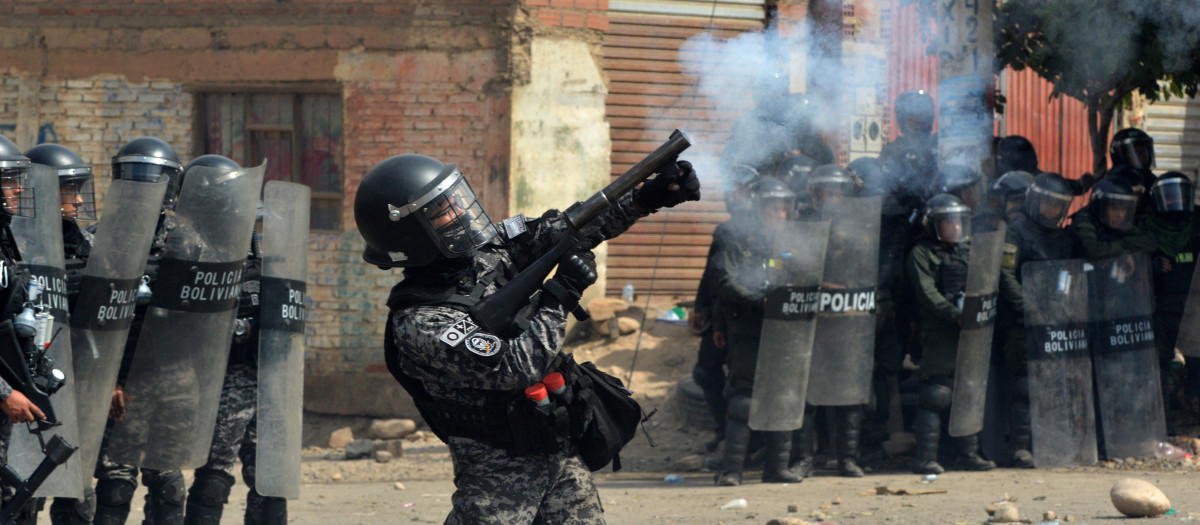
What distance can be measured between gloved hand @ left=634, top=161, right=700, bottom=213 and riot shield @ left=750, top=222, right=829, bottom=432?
10.2 feet

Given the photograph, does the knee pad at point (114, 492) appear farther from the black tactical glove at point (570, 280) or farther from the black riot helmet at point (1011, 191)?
the black riot helmet at point (1011, 191)

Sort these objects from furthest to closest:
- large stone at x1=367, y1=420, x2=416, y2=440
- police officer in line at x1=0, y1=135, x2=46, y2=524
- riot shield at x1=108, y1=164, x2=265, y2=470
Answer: large stone at x1=367, y1=420, x2=416, y2=440 → riot shield at x1=108, y1=164, x2=265, y2=470 → police officer in line at x1=0, y1=135, x2=46, y2=524

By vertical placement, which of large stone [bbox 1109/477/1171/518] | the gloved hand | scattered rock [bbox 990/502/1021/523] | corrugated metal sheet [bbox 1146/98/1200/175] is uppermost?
corrugated metal sheet [bbox 1146/98/1200/175]

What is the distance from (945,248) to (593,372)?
13.4ft

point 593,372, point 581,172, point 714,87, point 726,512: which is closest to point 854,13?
point 714,87

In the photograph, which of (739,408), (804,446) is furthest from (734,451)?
(804,446)

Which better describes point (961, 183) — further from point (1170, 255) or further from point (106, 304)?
point (106, 304)

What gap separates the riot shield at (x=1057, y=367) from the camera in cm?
659

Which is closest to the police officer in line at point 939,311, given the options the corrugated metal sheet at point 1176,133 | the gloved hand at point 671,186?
the gloved hand at point 671,186

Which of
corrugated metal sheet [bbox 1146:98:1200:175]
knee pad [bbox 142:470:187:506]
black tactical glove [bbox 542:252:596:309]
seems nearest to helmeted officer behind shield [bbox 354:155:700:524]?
black tactical glove [bbox 542:252:596:309]

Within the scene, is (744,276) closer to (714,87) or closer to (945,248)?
(945,248)

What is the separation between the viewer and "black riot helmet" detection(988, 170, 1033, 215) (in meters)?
7.32

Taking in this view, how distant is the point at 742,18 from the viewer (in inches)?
380

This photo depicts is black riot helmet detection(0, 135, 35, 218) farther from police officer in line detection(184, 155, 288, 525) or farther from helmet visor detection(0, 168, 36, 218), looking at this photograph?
police officer in line detection(184, 155, 288, 525)
